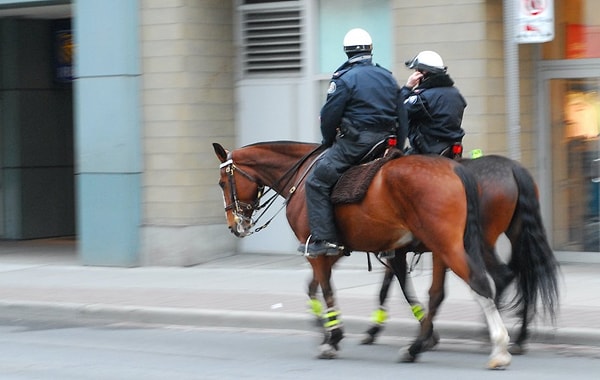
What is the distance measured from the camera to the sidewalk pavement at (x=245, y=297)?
10.9 metres

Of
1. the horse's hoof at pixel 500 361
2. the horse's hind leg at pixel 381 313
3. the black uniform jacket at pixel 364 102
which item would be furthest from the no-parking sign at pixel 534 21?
the horse's hoof at pixel 500 361

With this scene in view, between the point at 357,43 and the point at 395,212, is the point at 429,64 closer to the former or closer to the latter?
the point at 357,43

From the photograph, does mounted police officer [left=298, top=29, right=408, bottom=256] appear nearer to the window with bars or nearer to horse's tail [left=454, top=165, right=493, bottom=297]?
horse's tail [left=454, top=165, right=493, bottom=297]

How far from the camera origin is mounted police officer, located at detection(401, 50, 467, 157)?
1018cm

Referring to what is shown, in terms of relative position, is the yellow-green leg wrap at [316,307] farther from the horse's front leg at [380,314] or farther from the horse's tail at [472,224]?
the horse's tail at [472,224]

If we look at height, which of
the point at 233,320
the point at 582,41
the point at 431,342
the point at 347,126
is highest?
the point at 582,41

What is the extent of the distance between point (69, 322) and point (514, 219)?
544 cm

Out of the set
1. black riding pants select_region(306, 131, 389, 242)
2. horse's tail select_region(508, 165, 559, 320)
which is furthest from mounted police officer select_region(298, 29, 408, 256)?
horse's tail select_region(508, 165, 559, 320)

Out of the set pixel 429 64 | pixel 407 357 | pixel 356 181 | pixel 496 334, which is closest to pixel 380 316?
pixel 407 357

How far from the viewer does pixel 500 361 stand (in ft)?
29.3

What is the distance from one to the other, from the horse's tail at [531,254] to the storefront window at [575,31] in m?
5.67

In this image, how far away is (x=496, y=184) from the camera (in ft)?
31.2

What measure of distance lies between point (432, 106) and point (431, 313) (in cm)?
183

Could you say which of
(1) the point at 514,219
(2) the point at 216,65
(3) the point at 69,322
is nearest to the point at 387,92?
(1) the point at 514,219
